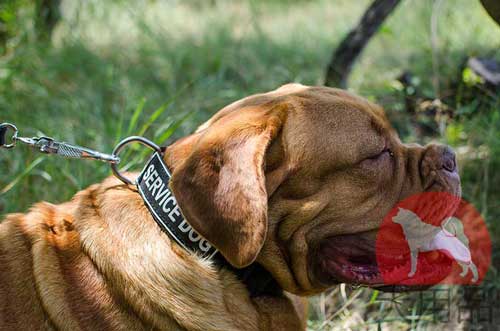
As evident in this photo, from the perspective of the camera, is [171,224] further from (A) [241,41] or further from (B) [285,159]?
(A) [241,41]

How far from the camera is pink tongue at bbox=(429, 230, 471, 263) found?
3025 millimetres

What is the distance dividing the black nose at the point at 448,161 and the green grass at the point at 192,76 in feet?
3.23

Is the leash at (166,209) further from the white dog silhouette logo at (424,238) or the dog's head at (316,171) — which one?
the white dog silhouette logo at (424,238)

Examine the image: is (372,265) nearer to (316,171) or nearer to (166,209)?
(316,171)

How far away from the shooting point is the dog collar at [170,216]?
8.70 ft

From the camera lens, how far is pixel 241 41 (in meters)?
6.92

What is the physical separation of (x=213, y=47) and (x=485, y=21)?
8.93 feet

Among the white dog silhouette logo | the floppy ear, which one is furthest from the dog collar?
the white dog silhouette logo

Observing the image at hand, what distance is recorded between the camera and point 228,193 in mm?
2496

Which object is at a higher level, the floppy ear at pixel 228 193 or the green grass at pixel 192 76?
the floppy ear at pixel 228 193

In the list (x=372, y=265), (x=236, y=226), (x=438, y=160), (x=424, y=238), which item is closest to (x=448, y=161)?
(x=438, y=160)

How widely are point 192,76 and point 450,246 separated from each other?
3.85m

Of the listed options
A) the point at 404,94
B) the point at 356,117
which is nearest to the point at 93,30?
the point at 404,94

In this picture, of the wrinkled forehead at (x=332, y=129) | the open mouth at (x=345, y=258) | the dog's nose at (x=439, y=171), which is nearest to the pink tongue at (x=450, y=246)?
the dog's nose at (x=439, y=171)
